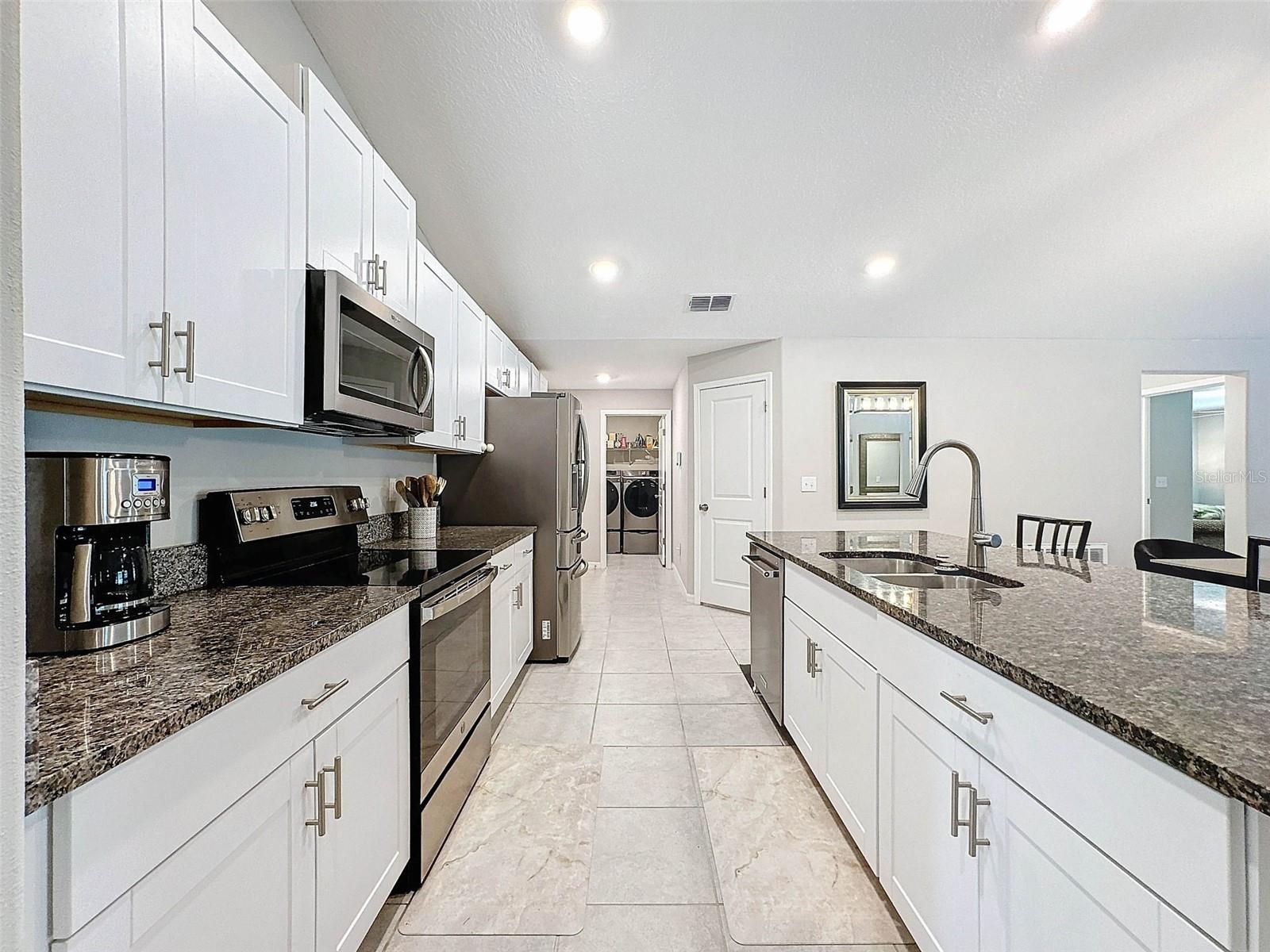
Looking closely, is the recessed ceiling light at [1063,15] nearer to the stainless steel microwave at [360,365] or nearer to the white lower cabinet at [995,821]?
the white lower cabinet at [995,821]

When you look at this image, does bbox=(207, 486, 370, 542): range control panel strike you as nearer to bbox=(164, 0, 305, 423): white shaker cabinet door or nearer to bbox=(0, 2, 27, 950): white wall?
bbox=(164, 0, 305, 423): white shaker cabinet door

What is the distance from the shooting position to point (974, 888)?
1070 millimetres

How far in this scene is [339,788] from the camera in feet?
3.84

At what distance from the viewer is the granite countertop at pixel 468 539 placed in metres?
2.58

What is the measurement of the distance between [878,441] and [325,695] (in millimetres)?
4498

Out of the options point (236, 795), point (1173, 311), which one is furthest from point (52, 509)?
point (1173, 311)

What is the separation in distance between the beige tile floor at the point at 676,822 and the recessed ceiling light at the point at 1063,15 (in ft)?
9.85

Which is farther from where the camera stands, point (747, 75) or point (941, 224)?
point (941, 224)

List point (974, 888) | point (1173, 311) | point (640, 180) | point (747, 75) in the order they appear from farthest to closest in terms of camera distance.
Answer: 1. point (1173, 311)
2. point (640, 180)
3. point (747, 75)
4. point (974, 888)

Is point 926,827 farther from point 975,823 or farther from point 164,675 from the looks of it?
point 164,675

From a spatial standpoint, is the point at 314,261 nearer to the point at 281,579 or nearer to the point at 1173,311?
the point at 281,579

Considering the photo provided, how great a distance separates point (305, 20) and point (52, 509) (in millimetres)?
2187

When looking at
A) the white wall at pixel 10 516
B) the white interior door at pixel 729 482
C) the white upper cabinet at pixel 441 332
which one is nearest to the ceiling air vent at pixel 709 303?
the white interior door at pixel 729 482

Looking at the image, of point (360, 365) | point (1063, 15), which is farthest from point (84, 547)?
point (1063, 15)
